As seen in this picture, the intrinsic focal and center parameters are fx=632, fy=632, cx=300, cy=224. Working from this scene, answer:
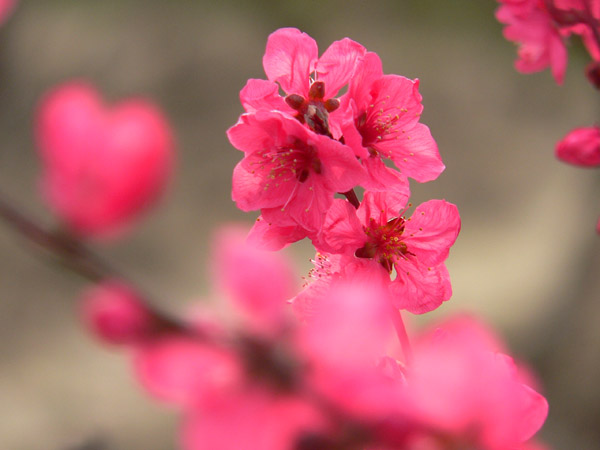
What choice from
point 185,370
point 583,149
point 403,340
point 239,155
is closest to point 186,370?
point 185,370

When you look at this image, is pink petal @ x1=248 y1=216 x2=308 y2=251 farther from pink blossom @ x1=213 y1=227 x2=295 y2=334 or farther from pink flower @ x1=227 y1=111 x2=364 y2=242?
pink blossom @ x1=213 y1=227 x2=295 y2=334

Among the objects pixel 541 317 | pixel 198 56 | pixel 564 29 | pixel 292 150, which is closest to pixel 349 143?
pixel 292 150

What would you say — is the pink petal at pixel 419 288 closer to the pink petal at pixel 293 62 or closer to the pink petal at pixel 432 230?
the pink petal at pixel 432 230

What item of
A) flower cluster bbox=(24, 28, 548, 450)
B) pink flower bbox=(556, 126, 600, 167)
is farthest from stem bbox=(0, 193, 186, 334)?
pink flower bbox=(556, 126, 600, 167)

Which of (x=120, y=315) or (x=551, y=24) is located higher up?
(x=551, y=24)

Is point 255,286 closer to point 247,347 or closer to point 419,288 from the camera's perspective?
point 247,347

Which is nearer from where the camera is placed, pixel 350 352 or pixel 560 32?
pixel 350 352

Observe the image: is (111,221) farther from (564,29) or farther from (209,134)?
(209,134)
